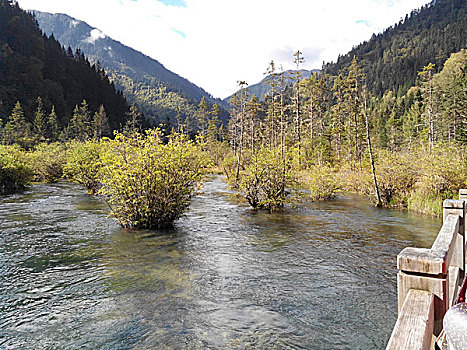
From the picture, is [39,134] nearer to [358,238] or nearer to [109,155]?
[109,155]

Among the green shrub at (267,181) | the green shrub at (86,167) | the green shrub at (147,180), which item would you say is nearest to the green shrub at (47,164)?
the green shrub at (86,167)

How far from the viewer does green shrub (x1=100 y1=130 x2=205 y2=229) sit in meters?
12.1

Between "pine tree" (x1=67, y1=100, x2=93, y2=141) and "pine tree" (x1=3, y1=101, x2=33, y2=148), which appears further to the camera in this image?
"pine tree" (x1=67, y1=100, x2=93, y2=141)

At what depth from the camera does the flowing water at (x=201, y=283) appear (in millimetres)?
5699

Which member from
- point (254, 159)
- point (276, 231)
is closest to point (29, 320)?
point (276, 231)

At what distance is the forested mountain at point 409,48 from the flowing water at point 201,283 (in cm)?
9889

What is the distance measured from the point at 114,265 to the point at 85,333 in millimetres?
3308

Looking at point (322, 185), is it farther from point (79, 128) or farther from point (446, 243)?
point (79, 128)

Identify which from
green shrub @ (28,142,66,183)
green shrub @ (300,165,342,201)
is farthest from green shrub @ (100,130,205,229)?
green shrub @ (28,142,66,183)

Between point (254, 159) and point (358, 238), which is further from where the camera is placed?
point (254, 159)

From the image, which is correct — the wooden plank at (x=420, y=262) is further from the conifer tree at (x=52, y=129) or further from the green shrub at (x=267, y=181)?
the conifer tree at (x=52, y=129)

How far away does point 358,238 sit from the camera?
12.2 m

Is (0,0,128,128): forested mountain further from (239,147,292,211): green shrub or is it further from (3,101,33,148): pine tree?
(239,147,292,211): green shrub

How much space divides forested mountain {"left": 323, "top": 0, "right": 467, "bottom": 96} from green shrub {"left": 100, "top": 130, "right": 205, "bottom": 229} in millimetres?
98343
